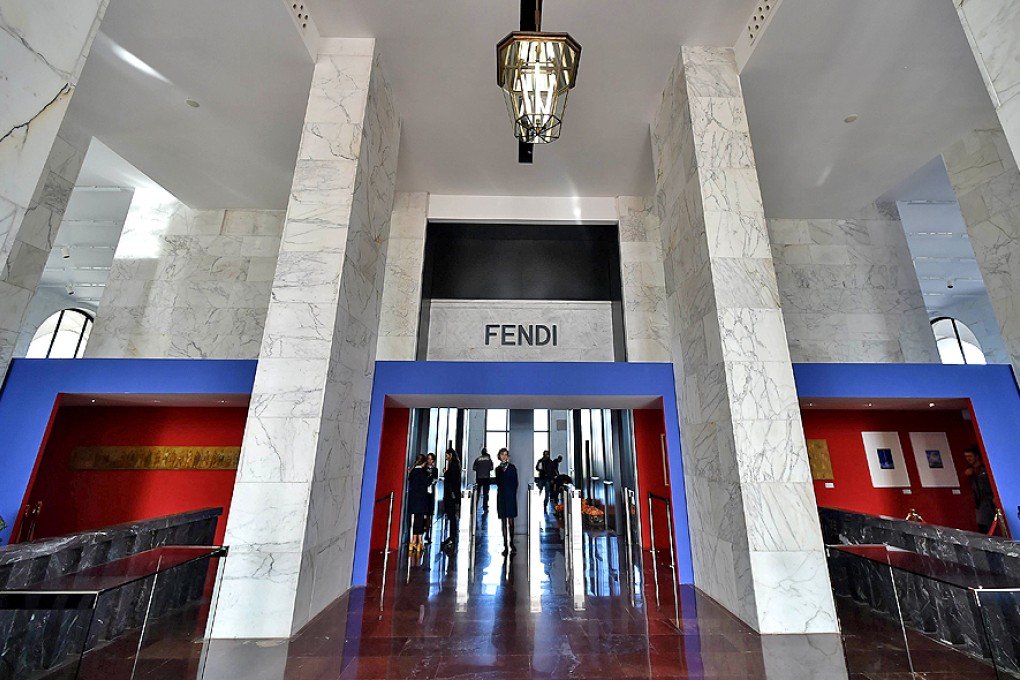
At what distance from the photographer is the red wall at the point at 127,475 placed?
7.91 meters

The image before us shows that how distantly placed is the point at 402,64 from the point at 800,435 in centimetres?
727

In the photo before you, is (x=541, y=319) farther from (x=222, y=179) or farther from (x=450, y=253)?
(x=222, y=179)

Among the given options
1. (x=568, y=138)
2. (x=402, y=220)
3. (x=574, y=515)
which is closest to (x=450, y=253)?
(x=402, y=220)

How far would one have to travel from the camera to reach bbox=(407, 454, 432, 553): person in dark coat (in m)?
7.60

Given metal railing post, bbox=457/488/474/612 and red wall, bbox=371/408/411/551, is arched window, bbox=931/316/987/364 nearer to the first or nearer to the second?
metal railing post, bbox=457/488/474/612

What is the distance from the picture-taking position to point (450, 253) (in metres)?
10.3

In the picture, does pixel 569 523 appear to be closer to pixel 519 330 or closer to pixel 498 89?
pixel 519 330

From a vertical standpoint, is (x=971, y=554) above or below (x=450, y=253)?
below

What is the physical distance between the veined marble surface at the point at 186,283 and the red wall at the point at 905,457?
38.4ft

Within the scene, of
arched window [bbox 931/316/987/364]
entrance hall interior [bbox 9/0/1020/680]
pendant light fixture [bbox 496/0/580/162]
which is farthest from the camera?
arched window [bbox 931/316/987/364]

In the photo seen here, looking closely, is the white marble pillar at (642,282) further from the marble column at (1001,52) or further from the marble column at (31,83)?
the marble column at (31,83)

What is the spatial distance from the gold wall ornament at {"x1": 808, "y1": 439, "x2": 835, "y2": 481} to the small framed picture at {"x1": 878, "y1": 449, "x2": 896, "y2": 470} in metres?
0.95

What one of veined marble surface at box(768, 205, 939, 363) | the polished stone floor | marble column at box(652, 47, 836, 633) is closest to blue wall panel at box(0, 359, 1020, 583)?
marble column at box(652, 47, 836, 633)

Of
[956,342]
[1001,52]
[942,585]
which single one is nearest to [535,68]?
[1001,52]
